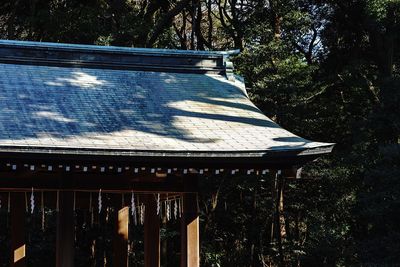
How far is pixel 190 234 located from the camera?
7.53 m

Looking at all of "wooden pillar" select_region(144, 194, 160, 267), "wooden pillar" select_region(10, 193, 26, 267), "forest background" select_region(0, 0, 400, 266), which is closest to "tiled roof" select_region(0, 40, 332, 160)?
"wooden pillar" select_region(144, 194, 160, 267)

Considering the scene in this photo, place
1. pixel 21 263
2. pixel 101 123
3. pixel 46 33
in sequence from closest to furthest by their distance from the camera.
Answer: pixel 101 123
pixel 21 263
pixel 46 33

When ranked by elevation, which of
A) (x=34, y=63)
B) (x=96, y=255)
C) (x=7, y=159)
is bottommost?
(x=96, y=255)

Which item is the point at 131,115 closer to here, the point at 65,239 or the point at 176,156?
the point at 176,156

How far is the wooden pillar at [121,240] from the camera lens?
10.1 m

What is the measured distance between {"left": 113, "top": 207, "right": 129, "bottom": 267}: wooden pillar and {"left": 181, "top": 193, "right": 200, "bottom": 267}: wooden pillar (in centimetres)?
273

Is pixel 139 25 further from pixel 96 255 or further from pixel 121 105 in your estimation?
pixel 121 105

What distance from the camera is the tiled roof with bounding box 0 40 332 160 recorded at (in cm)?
702

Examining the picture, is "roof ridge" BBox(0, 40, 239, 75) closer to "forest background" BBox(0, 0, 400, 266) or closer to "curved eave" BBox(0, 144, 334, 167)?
"curved eave" BBox(0, 144, 334, 167)

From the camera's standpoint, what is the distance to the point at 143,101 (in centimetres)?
869

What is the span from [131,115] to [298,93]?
6.88 meters

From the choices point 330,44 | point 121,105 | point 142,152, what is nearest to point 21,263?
point 121,105

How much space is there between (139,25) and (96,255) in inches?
225

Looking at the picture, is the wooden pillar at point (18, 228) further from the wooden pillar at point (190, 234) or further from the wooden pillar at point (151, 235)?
the wooden pillar at point (190, 234)
